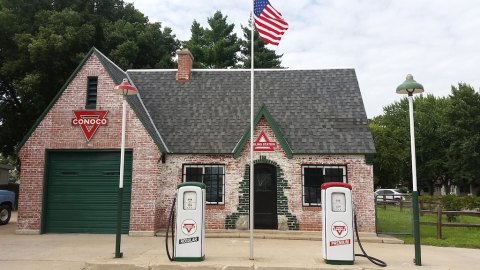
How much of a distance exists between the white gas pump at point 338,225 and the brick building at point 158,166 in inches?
201

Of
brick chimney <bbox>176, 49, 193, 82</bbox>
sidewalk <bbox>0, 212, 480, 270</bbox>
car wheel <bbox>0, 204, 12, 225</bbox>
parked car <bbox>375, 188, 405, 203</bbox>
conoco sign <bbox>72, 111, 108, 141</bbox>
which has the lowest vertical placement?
sidewalk <bbox>0, 212, 480, 270</bbox>

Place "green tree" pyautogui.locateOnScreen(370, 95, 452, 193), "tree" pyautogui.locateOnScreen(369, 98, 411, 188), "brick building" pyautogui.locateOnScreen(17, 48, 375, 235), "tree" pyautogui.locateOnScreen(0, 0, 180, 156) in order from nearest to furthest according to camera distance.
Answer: "brick building" pyautogui.locateOnScreen(17, 48, 375, 235)
"tree" pyautogui.locateOnScreen(0, 0, 180, 156)
"tree" pyautogui.locateOnScreen(369, 98, 411, 188)
"green tree" pyautogui.locateOnScreen(370, 95, 452, 193)

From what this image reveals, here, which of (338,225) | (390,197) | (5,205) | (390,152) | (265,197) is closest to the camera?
(338,225)

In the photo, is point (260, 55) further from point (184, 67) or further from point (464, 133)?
point (464, 133)

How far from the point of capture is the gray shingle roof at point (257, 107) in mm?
14227

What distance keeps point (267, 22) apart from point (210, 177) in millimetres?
6356

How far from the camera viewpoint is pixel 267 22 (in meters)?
10.0

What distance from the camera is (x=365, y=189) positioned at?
44.3ft

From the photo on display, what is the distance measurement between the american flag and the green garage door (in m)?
6.59

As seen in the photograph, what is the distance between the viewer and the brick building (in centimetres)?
1352

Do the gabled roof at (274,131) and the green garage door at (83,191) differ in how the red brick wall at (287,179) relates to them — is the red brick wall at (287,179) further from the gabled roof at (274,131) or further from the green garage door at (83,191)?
the green garage door at (83,191)

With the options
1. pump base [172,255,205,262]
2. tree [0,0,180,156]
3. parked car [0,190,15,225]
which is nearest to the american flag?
pump base [172,255,205,262]

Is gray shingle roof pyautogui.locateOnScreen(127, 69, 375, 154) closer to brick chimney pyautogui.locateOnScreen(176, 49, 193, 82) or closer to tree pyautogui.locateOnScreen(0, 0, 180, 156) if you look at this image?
brick chimney pyautogui.locateOnScreen(176, 49, 193, 82)

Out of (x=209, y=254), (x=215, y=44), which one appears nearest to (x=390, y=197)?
(x=215, y=44)
